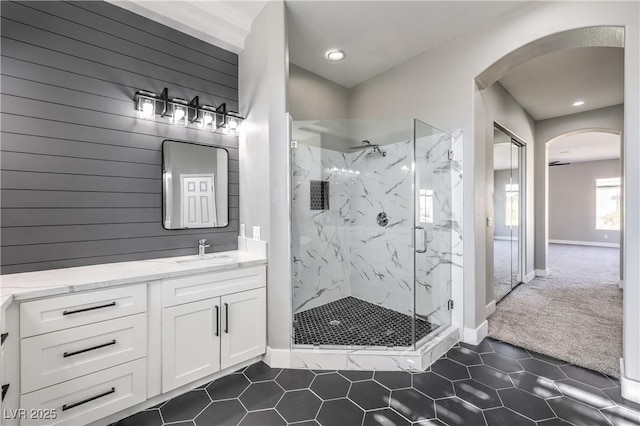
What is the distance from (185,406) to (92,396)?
1.75 feet

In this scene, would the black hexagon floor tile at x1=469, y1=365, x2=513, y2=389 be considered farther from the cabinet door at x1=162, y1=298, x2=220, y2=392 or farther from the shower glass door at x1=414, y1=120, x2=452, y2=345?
the cabinet door at x1=162, y1=298, x2=220, y2=392

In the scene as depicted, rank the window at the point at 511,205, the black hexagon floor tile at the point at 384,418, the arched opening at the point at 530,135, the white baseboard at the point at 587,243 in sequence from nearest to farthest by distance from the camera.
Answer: the black hexagon floor tile at the point at 384,418 < the arched opening at the point at 530,135 < the window at the point at 511,205 < the white baseboard at the point at 587,243

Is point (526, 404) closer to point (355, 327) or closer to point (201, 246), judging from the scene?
point (355, 327)

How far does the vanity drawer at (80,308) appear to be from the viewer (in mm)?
1465

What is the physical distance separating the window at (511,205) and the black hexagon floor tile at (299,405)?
4013 mm

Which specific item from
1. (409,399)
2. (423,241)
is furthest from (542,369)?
(423,241)

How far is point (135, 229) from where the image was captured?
7.40ft

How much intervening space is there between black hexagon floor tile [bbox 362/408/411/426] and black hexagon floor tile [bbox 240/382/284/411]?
0.61 m

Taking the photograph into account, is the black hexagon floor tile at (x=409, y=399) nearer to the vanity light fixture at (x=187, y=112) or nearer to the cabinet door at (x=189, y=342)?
the cabinet door at (x=189, y=342)

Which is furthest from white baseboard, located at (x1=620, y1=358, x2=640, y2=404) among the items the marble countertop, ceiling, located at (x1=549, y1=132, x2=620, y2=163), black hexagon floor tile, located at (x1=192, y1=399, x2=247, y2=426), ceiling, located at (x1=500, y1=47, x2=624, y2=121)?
ceiling, located at (x1=549, y1=132, x2=620, y2=163)

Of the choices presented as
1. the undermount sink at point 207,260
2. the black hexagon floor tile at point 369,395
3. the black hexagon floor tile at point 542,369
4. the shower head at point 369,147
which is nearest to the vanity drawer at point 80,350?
the undermount sink at point 207,260

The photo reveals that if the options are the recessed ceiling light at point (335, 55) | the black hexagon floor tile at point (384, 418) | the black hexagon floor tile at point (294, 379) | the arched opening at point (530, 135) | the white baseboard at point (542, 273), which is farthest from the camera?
the white baseboard at point (542, 273)

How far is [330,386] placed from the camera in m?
2.05

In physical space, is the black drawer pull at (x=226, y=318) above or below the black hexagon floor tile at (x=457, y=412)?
above
